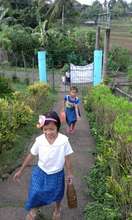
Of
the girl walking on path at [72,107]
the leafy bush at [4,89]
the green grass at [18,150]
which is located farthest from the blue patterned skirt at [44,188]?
the leafy bush at [4,89]

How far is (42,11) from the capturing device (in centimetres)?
3575

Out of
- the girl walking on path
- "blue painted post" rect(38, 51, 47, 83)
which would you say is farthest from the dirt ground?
"blue painted post" rect(38, 51, 47, 83)

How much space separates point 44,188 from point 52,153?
0.39m

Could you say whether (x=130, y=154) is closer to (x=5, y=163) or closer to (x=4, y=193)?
(x=4, y=193)

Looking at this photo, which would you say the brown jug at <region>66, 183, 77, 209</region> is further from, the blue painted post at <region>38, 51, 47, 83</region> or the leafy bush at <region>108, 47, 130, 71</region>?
the leafy bush at <region>108, 47, 130, 71</region>

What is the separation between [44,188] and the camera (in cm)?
438

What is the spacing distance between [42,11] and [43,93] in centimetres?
2298

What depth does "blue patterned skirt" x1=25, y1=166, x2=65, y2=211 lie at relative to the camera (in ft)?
14.4

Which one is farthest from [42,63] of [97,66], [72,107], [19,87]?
[72,107]

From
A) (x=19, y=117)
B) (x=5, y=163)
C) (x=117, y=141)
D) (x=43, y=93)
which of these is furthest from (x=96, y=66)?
(x=117, y=141)

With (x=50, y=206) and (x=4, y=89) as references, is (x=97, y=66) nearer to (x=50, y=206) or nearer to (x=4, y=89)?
(x=4, y=89)

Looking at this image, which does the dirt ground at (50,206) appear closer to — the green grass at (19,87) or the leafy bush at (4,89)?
the leafy bush at (4,89)

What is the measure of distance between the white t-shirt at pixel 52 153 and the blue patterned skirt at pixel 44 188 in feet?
0.22

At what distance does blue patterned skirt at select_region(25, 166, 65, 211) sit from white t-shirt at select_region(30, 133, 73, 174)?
7 cm
